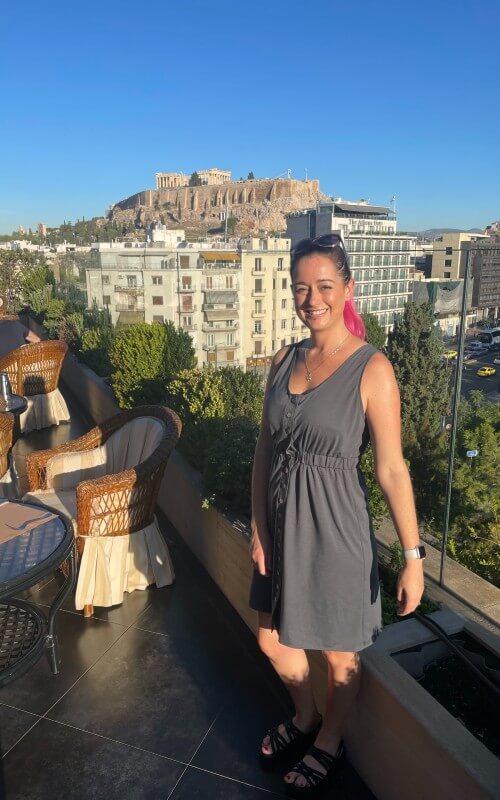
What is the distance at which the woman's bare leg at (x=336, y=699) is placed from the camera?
1.46m

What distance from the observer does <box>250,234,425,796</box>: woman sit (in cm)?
129

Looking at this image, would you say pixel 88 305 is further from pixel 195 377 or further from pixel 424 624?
pixel 424 624

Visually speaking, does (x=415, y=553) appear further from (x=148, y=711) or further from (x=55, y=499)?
(x=55, y=499)

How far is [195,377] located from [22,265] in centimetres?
1407

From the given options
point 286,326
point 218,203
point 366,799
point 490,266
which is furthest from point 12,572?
point 218,203

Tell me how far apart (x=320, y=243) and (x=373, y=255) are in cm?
6059

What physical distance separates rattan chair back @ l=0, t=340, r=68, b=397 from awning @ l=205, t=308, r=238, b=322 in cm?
3529

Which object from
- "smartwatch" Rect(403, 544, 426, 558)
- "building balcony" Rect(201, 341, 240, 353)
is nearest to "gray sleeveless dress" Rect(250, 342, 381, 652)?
"smartwatch" Rect(403, 544, 426, 558)

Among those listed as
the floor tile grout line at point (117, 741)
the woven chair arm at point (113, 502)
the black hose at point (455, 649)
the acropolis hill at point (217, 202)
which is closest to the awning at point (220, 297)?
the woven chair arm at point (113, 502)

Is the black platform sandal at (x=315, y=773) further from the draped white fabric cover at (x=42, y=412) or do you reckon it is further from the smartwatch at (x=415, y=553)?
the draped white fabric cover at (x=42, y=412)

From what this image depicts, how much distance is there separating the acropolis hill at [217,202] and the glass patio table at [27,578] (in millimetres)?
100527

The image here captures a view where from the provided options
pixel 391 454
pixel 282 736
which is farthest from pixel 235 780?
pixel 391 454

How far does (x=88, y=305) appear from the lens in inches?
322

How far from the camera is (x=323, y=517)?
1338 mm
